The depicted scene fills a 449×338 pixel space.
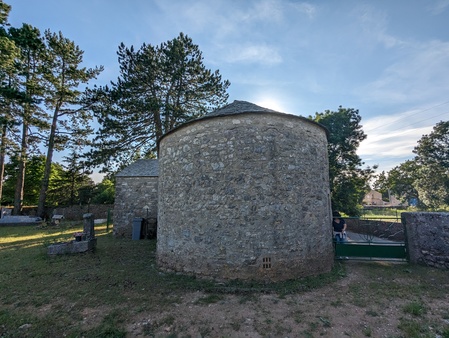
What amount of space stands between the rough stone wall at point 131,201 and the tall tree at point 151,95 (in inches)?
231

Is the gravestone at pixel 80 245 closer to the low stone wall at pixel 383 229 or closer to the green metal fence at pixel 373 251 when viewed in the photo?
the green metal fence at pixel 373 251

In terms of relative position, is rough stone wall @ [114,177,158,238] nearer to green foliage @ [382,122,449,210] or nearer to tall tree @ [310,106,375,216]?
tall tree @ [310,106,375,216]

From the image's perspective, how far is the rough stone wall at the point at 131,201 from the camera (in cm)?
1484

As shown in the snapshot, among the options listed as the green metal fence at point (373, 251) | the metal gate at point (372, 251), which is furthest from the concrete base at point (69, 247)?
the green metal fence at point (373, 251)

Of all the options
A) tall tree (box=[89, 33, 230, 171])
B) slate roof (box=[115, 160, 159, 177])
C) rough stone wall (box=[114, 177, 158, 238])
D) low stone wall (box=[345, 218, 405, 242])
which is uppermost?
tall tree (box=[89, 33, 230, 171])

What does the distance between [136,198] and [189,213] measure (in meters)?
9.16

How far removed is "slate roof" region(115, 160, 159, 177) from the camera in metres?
15.2

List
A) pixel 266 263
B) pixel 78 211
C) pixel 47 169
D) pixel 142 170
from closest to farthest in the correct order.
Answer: pixel 266 263
pixel 142 170
pixel 47 169
pixel 78 211

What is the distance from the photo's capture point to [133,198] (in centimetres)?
1506

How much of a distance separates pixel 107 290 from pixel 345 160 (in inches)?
711

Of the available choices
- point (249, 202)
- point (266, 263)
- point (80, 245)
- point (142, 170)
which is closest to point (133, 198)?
point (142, 170)

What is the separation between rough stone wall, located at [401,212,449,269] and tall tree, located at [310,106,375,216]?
9.38m

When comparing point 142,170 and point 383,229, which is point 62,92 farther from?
point 383,229

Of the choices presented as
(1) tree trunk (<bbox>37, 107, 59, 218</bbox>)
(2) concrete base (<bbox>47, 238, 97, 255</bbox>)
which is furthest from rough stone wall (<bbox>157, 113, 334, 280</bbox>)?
(1) tree trunk (<bbox>37, 107, 59, 218</bbox>)
